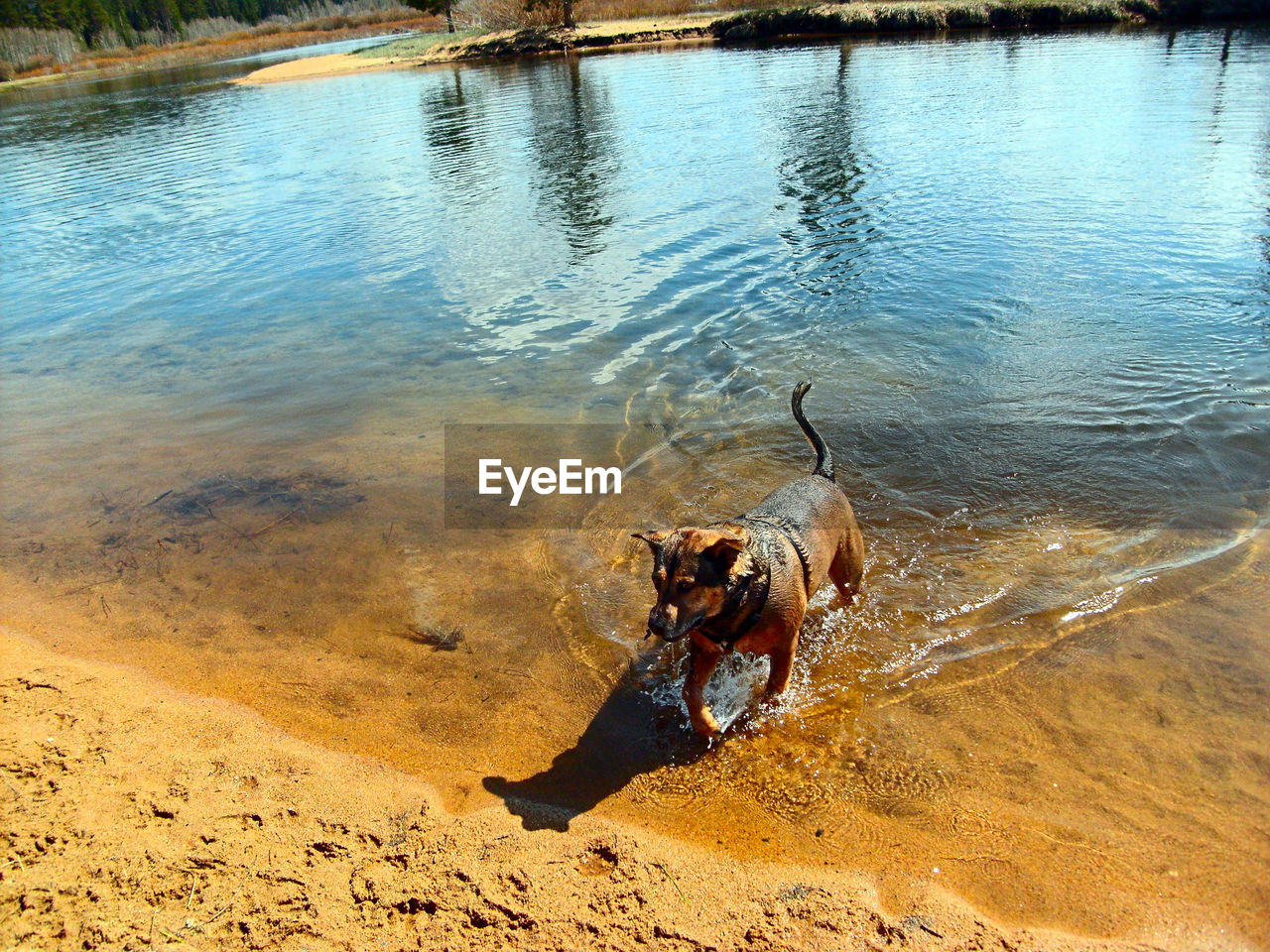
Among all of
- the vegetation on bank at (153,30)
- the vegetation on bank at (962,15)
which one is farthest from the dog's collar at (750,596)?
the vegetation on bank at (153,30)

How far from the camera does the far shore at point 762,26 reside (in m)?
39.2

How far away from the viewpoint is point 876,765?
4.58m

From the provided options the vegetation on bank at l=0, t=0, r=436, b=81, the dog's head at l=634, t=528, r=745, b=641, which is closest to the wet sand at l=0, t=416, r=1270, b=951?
the dog's head at l=634, t=528, r=745, b=641

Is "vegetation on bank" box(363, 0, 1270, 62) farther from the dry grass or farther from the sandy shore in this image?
the sandy shore

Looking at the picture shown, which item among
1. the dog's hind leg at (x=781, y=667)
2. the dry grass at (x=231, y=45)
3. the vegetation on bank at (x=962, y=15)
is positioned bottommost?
the dog's hind leg at (x=781, y=667)

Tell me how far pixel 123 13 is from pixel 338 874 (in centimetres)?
14618

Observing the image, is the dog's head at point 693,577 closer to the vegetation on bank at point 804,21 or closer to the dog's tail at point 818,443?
the dog's tail at point 818,443

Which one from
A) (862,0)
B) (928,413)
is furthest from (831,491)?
(862,0)

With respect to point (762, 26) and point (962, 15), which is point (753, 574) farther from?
point (762, 26)

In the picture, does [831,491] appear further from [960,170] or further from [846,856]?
[960,170]

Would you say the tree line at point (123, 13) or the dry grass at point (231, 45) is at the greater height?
the tree line at point (123, 13)

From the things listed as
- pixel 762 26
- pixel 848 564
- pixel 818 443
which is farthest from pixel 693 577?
pixel 762 26

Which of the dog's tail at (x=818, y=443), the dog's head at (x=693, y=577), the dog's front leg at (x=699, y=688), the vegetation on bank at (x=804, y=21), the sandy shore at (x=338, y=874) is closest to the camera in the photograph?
the sandy shore at (x=338, y=874)

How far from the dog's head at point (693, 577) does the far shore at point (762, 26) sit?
155 ft
